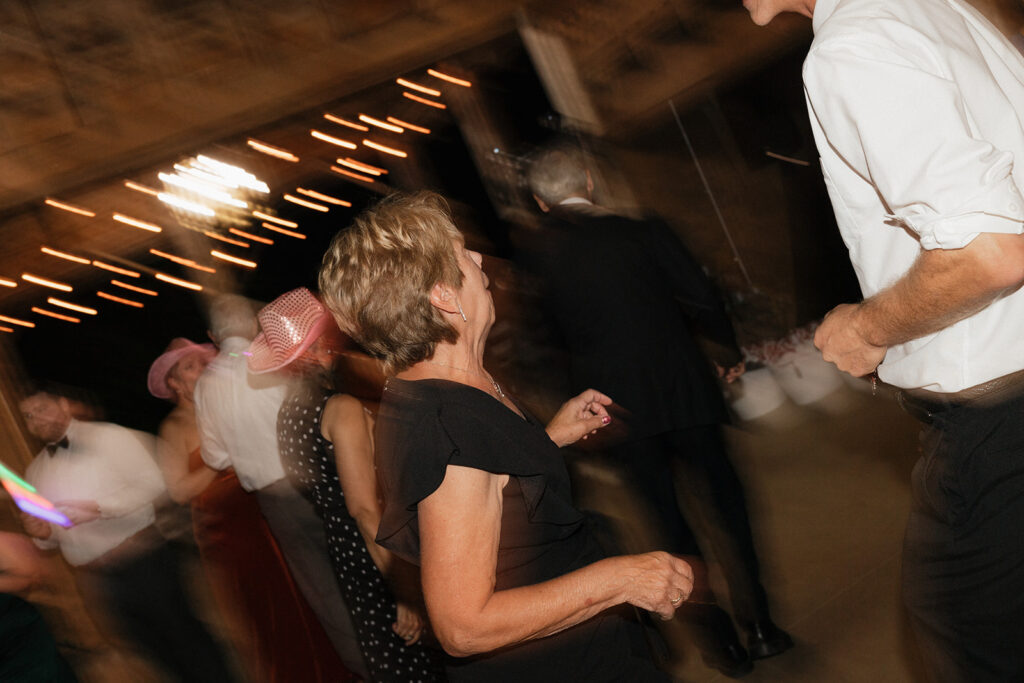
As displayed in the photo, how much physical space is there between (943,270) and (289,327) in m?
2.42

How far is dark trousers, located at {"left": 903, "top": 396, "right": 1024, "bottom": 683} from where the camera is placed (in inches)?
48.0

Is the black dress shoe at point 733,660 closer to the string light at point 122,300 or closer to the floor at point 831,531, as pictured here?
the floor at point 831,531

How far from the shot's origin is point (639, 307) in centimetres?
279

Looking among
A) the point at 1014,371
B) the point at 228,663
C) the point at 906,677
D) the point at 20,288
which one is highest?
the point at 20,288

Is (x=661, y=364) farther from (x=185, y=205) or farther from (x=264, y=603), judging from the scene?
(x=185, y=205)

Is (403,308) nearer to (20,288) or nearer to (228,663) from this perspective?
(228,663)

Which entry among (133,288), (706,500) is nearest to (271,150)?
(133,288)

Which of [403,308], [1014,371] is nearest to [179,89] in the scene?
[403,308]

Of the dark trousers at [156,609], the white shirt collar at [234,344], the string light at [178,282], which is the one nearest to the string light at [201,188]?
the string light at [178,282]

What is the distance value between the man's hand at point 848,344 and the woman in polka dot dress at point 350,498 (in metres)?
1.64

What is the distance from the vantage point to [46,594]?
14.7 ft

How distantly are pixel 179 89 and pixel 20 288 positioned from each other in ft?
4.61

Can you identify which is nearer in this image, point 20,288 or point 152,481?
point 152,481

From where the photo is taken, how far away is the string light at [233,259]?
517 cm
